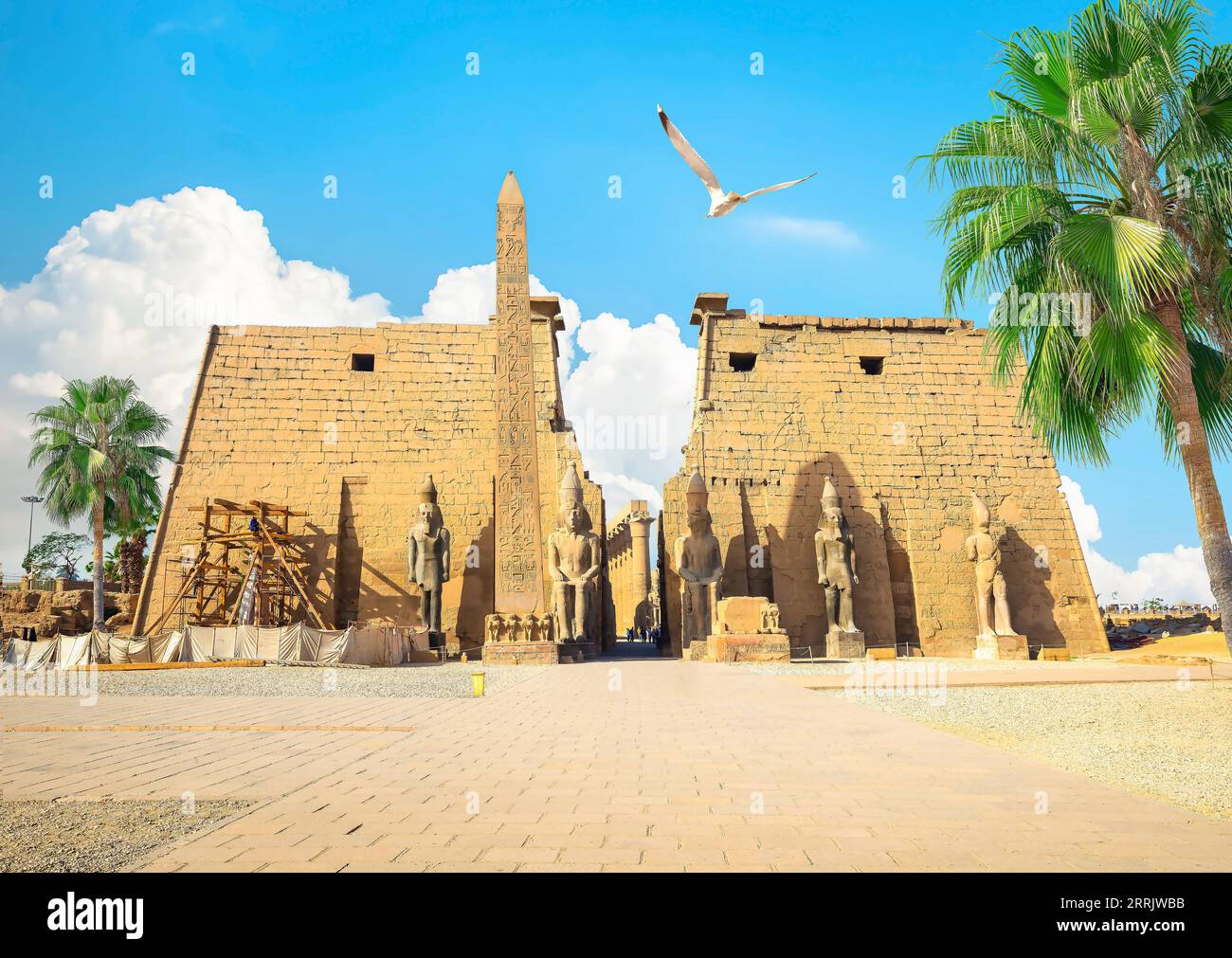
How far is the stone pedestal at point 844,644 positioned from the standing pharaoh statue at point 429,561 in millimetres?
7805

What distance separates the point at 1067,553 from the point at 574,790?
18.4 metres

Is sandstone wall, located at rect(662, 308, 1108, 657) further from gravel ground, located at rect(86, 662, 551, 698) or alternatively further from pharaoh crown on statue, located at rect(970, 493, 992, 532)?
gravel ground, located at rect(86, 662, 551, 698)

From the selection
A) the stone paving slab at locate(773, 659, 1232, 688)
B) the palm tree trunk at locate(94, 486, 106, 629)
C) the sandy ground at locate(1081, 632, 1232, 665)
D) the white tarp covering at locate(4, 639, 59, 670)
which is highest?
the palm tree trunk at locate(94, 486, 106, 629)

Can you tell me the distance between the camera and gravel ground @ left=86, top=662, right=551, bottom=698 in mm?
9094

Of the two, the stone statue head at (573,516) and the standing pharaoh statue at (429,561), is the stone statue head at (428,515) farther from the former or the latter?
the stone statue head at (573,516)

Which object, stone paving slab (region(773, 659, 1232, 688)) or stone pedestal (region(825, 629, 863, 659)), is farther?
stone pedestal (region(825, 629, 863, 659))

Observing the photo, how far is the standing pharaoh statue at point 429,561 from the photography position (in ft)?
53.3

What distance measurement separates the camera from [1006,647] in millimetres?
16078

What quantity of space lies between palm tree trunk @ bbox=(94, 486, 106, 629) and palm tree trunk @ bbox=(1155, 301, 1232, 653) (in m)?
20.6

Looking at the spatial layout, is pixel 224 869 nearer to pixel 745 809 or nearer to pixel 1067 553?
pixel 745 809

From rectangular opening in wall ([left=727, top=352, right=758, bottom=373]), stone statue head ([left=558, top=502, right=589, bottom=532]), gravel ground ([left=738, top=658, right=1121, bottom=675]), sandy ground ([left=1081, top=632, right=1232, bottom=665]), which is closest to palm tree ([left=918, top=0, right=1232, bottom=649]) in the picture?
gravel ground ([left=738, top=658, right=1121, bottom=675])

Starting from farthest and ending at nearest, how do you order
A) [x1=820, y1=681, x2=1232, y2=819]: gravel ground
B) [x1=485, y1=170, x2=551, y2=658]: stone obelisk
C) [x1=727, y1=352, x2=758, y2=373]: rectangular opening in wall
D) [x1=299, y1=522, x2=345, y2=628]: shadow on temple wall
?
[x1=727, y1=352, x2=758, y2=373]: rectangular opening in wall
[x1=299, y1=522, x2=345, y2=628]: shadow on temple wall
[x1=485, y1=170, x2=551, y2=658]: stone obelisk
[x1=820, y1=681, x2=1232, y2=819]: gravel ground

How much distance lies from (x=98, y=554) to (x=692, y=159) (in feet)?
56.6
